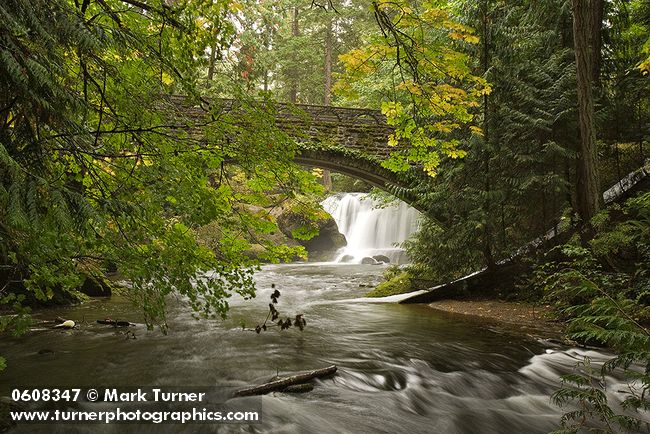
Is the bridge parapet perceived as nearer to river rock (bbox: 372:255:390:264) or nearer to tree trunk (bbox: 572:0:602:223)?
tree trunk (bbox: 572:0:602:223)

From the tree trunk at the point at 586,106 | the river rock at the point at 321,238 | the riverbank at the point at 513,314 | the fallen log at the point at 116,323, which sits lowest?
the fallen log at the point at 116,323

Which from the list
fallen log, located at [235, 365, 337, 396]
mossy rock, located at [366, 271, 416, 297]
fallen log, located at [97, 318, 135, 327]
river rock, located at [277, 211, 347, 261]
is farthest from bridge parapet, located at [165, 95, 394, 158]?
river rock, located at [277, 211, 347, 261]

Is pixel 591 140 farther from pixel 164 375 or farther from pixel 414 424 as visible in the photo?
pixel 164 375

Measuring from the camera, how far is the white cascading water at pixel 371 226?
22703mm

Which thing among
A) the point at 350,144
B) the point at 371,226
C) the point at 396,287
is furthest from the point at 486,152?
the point at 371,226

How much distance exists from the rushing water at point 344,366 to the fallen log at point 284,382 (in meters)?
0.12

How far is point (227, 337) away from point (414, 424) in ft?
12.1

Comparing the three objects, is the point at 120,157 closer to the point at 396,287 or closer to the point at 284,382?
the point at 284,382

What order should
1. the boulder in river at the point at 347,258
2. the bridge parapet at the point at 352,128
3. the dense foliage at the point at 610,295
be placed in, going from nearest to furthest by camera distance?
1. the dense foliage at the point at 610,295
2. the bridge parapet at the point at 352,128
3. the boulder in river at the point at 347,258

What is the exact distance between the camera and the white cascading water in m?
22.7

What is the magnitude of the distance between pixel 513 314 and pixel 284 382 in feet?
19.1

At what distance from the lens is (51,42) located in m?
2.12

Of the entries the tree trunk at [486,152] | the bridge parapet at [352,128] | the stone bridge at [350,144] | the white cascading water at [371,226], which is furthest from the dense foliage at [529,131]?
the white cascading water at [371,226]

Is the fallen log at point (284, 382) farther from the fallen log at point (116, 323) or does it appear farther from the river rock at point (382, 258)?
the river rock at point (382, 258)
